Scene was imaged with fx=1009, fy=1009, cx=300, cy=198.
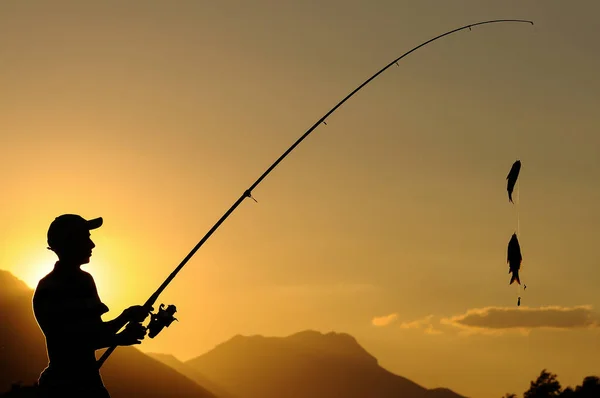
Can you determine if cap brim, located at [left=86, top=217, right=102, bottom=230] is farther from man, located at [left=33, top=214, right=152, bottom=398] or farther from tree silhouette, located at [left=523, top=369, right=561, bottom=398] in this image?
tree silhouette, located at [left=523, top=369, right=561, bottom=398]

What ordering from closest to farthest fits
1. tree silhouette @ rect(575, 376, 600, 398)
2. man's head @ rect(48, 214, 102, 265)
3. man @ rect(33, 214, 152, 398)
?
man @ rect(33, 214, 152, 398), man's head @ rect(48, 214, 102, 265), tree silhouette @ rect(575, 376, 600, 398)

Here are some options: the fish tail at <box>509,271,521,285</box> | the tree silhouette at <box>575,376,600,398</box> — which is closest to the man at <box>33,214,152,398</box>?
the fish tail at <box>509,271,521,285</box>

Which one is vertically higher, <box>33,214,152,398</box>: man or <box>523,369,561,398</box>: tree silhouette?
<box>523,369,561,398</box>: tree silhouette

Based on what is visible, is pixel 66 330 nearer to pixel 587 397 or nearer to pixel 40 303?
pixel 40 303

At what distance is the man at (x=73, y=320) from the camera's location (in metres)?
10.1

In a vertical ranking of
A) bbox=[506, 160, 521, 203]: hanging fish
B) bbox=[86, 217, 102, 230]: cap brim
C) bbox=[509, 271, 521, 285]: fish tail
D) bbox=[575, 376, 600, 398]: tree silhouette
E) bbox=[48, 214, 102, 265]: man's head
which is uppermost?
bbox=[575, 376, 600, 398]: tree silhouette

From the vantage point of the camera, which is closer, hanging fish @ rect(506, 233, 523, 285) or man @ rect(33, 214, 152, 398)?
man @ rect(33, 214, 152, 398)

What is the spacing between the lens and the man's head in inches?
409

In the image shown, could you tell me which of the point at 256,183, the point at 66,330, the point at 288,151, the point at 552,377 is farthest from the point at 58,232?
the point at 552,377

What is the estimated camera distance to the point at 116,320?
10430mm

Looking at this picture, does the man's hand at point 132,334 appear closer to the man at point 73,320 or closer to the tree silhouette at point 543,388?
the man at point 73,320

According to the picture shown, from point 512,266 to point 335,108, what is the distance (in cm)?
400

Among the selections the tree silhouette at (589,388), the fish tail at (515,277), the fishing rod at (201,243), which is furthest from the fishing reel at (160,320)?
the tree silhouette at (589,388)

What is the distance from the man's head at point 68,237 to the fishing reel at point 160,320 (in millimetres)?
1057
